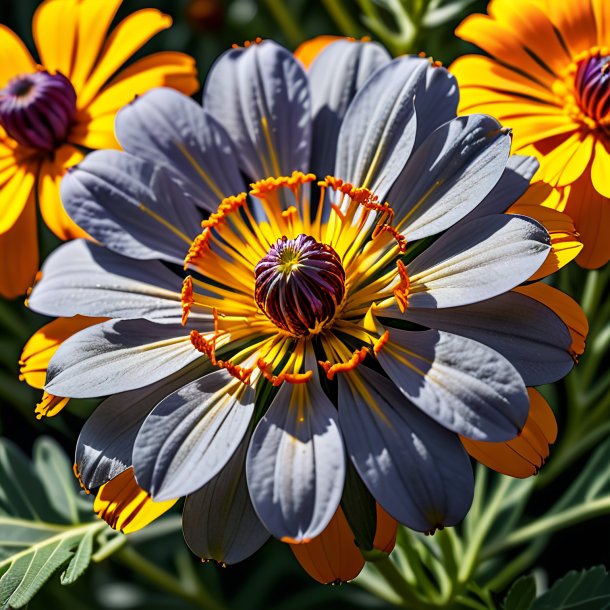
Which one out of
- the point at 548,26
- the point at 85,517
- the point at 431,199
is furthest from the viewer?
the point at 85,517

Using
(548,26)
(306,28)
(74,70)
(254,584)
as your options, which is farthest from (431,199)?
(306,28)

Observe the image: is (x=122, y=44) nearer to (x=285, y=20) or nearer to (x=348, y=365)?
(x=285, y=20)

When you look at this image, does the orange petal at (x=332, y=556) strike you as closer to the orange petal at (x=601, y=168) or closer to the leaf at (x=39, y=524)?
the leaf at (x=39, y=524)

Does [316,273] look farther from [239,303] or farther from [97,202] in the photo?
[97,202]

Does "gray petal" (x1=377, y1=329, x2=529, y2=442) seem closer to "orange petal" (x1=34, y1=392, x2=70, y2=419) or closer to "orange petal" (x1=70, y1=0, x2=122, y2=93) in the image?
"orange petal" (x1=34, y1=392, x2=70, y2=419)

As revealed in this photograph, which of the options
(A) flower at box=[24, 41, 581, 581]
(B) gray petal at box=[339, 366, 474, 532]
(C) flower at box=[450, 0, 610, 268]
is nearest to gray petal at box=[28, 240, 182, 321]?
(A) flower at box=[24, 41, 581, 581]
